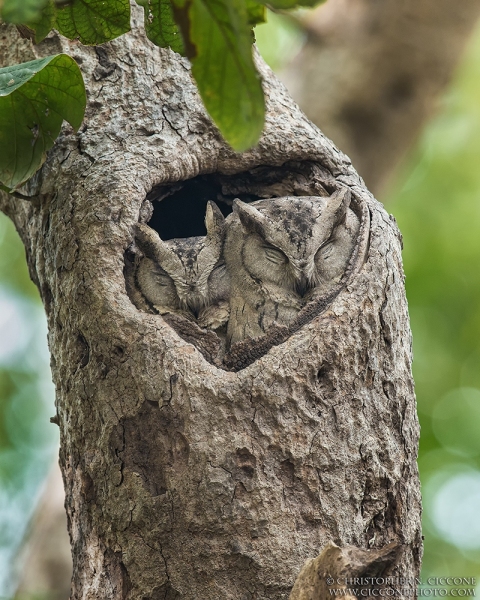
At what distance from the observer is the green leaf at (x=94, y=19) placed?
2.37 m

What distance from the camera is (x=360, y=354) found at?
253 centimetres

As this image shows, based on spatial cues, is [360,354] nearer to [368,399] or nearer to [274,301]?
[368,399]

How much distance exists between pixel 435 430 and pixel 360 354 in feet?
14.7

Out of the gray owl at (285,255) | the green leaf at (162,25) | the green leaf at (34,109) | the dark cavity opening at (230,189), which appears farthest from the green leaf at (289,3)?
the dark cavity opening at (230,189)

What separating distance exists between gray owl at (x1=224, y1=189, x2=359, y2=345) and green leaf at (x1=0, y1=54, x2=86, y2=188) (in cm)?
76

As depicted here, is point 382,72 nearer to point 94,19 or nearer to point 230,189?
point 230,189

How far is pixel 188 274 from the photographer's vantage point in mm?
2990

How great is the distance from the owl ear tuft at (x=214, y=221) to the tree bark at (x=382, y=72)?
9.34 feet

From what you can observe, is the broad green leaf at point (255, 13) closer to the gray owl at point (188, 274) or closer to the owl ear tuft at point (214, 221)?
the gray owl at point (188, 274)

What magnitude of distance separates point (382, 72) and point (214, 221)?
3.27 m

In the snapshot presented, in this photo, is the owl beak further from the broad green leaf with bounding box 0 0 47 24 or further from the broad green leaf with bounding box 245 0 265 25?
the broad green leaf with bounding box 0 0 47 24

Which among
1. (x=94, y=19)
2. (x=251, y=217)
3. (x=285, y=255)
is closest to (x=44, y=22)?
(x=94, y=19)

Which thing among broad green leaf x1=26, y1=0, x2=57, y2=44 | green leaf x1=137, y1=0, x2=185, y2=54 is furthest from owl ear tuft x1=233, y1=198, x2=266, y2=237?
broad green leaf x1=26, y1=0, x2=57, y2=44

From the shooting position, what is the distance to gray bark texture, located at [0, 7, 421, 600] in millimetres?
2357
